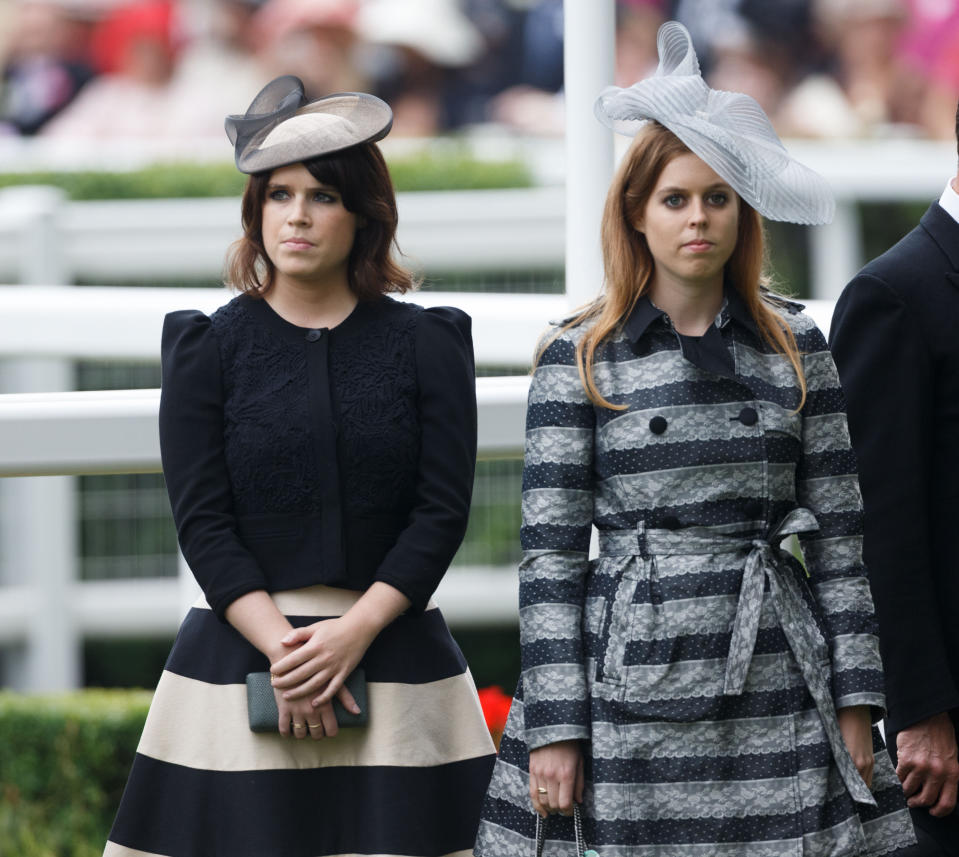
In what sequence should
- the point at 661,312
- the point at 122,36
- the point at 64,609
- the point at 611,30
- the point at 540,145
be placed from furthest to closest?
the point at 122,36 < the point at 540,145 < the point at 64,609 < the point at 611,30 < the point at 661,312

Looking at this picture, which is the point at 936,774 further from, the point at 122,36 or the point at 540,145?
the point at 122,36

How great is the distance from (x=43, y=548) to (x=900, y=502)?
4776 millimetres

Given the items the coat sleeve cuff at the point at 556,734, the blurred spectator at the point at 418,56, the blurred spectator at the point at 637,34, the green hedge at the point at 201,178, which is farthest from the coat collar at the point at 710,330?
the blurred spectator at the point at 418,56

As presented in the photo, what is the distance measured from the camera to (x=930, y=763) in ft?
9.12

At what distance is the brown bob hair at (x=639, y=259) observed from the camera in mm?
2566

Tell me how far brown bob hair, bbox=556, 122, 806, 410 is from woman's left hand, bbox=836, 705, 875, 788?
456mm

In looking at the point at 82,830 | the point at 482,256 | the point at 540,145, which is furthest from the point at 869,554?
the point at 540,145

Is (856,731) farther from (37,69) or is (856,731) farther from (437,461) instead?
(37,69)

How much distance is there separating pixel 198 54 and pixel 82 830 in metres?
7.10

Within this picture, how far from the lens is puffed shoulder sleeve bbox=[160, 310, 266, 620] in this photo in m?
2.60

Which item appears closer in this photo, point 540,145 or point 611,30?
point 611,30

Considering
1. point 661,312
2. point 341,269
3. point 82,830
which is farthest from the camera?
point 82,830

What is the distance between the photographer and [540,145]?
10.3 m

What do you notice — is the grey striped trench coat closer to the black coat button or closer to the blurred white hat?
the black coat button
